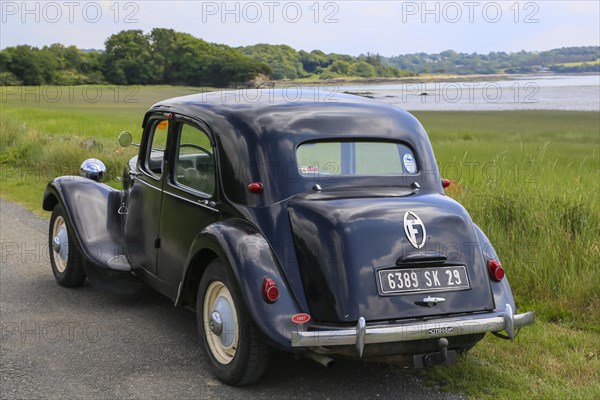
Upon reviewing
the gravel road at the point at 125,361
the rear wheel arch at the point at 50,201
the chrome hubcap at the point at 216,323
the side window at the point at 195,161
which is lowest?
the gravel road at the point at 125,361

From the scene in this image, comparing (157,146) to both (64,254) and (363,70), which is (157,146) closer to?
(64,254)

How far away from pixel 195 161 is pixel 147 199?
31.1 inches

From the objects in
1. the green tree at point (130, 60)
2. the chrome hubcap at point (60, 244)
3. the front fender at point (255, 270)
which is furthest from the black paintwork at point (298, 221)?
the green tree at point (130, 60)

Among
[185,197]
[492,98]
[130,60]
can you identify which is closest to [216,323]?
[185,197]

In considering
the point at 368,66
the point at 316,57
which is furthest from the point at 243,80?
the point at 368,66

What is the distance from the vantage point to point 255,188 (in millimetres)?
5098

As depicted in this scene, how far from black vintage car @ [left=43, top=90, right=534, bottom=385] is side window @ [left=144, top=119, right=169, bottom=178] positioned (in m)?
0.05

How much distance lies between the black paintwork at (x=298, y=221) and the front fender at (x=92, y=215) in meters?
0.43

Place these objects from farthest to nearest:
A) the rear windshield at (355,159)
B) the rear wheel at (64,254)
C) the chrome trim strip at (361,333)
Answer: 1. the rear wheel at (64,254)
2. the rear windshield at (355,159)
3. the chrome trim strip at (361,333)

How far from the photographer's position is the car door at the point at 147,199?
6.19 m

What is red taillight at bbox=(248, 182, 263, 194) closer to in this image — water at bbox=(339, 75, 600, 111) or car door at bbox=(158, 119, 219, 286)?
car door at bbox=(158, 119, 219, 286)

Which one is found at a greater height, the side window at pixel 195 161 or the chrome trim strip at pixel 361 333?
the side window at pixel 195 161

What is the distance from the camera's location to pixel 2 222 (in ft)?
36.1

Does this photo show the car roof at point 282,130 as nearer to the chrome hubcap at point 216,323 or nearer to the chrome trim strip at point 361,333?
the chrome hubcap at point 216,323
